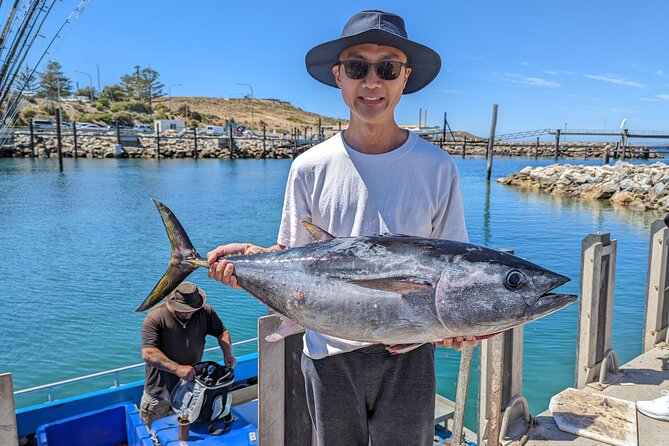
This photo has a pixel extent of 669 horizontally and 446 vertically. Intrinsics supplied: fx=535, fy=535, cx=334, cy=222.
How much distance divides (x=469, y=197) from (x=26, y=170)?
116 feet

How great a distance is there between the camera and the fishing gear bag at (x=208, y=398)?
14.6 feet

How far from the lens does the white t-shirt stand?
7.07 ft

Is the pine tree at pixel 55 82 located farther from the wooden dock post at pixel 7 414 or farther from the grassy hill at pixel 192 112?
the wooden dock post at pixel 7 414

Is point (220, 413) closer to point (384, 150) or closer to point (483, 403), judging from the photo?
point (483, 403)

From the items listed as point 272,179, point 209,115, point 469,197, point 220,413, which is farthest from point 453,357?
point 209,115

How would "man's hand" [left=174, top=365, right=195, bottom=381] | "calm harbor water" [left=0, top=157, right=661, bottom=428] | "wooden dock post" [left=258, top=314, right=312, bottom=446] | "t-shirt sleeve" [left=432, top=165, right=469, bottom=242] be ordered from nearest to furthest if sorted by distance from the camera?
"t-shirt sleeve" [left=432, top=165, right=469, bottom=242]
"wooden dock post" [left=258, top=314, right=312, bottom=446]
"man's hand" [left=174, top=365, right=195, bottom=381]
"calm harbor water" [left=0, top=157, right=661, bottom=428]

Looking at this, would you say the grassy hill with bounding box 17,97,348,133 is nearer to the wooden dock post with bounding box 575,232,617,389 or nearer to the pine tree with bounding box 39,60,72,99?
the pine tree with bounding box 39,60,72,99

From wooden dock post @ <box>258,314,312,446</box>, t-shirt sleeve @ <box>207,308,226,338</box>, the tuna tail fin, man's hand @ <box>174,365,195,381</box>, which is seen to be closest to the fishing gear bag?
man's hand @ <box>174,365,195,381</box>

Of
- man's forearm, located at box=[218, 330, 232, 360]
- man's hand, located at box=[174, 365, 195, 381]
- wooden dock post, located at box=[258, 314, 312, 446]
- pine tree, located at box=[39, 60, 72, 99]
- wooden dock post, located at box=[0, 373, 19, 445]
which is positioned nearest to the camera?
wooden dock post, located at box=[0, 373, 19, 445]

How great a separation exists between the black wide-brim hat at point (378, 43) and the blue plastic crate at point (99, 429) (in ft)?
10.8

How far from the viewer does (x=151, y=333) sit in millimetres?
5246

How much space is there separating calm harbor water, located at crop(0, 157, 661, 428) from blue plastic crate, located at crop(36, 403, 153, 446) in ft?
8.99

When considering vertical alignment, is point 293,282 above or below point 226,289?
above

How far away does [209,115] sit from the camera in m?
134
